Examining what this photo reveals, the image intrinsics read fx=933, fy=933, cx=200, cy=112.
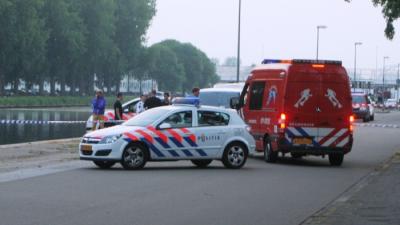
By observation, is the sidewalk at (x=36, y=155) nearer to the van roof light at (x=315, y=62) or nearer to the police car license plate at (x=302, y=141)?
the police car license plate at (x=302, y=141)

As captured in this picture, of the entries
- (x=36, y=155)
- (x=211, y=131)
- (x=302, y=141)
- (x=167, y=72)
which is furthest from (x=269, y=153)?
(x=167, y=72)

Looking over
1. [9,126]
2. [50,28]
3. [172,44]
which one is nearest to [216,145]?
[9,126]

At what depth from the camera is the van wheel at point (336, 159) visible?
937 inches

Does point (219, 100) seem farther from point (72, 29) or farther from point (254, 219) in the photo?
point (72, 29)

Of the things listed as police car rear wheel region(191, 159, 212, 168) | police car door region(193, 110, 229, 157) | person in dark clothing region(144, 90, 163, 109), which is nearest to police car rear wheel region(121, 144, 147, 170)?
Answer: police car door region(193, 110, 229, 157)

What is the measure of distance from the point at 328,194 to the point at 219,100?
15.3 metres

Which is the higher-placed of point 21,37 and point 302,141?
point 21,37

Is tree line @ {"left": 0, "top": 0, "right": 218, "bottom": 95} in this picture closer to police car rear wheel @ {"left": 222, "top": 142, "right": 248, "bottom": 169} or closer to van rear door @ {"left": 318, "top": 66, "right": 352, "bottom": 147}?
van rear door @ {"left": 318, "top": 66, "right": 352, "bottom": 147}

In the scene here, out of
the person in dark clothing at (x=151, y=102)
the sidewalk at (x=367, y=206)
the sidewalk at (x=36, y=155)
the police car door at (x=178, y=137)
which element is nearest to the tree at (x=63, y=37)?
the person in dark clothing at (x=151, y=102)

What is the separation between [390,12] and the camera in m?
29.4

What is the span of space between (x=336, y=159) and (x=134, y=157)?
6.30 metres

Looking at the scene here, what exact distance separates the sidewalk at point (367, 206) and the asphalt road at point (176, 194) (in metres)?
0.28

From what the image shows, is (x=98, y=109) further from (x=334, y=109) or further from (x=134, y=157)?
(x=134, y=157)

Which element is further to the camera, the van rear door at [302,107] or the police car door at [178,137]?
the van rear door at [302,107]
